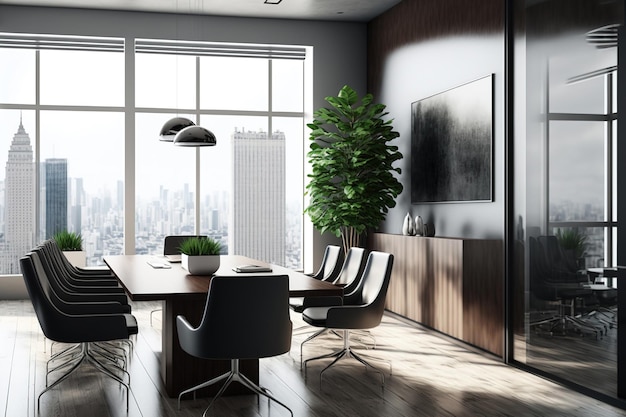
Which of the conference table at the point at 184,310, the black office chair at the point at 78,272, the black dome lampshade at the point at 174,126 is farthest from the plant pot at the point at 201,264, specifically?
the black dome lampshade at the point at 174,126

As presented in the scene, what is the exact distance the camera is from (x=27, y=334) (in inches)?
263

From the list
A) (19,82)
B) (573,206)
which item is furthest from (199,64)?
(573,206)

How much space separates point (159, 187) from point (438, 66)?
3988mm

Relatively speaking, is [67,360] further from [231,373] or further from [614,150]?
[614,150]

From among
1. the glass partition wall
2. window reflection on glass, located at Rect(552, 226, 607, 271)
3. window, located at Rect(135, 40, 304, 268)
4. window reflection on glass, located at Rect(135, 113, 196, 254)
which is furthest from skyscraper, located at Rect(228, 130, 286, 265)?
window reflection on glass, located at Rect(552, 226, 607, 271)

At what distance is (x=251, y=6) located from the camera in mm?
8648

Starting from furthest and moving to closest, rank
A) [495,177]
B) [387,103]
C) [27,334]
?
[387,103] < [27,334] < [495,177]

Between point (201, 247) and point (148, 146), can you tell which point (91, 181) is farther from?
point (201, 247)

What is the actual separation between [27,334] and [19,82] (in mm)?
3638

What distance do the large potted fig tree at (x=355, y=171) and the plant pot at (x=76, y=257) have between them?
8.89 feet

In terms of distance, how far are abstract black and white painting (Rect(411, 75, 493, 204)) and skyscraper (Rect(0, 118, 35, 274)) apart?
15.4ft

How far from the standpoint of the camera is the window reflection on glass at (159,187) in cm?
922

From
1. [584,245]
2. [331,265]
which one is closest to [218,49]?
[331,265]

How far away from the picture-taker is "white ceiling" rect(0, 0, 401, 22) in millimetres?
8430
